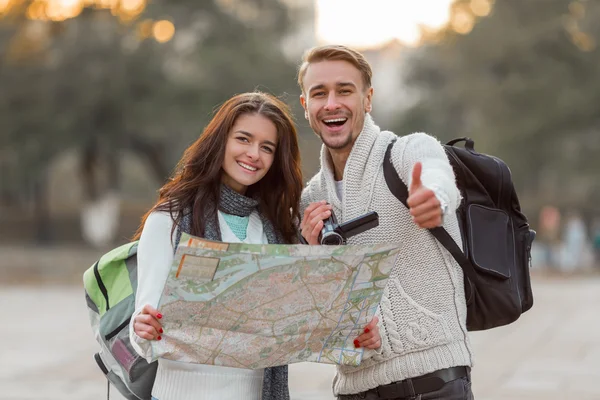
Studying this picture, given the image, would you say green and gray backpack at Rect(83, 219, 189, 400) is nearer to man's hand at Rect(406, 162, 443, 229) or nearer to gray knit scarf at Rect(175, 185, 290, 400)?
gray knit scarf at Rect(175, 185, 290, 400)

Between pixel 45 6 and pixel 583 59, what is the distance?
15.3 meters

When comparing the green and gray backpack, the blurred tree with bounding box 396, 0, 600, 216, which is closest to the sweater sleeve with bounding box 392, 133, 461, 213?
the green and gray backpack

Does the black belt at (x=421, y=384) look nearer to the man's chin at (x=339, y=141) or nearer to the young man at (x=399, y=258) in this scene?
the young man at (x=399, y=258)

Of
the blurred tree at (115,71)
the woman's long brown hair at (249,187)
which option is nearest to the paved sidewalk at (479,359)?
the woman's long brown hair at (249,187)

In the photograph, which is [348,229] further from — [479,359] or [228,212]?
[479,359]

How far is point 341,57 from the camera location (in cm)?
271

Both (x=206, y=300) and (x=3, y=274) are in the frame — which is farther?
(x=3, y=274)

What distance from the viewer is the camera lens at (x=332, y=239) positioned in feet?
8.10

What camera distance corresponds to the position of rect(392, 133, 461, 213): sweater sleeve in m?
2.32

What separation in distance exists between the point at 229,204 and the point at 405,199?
1.90ft

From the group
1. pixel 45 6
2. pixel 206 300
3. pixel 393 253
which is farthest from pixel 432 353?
pixel 45 6

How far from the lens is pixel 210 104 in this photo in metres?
24.6

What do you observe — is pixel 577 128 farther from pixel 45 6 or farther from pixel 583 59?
pixel 45 6

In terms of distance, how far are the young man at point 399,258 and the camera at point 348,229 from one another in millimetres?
50
